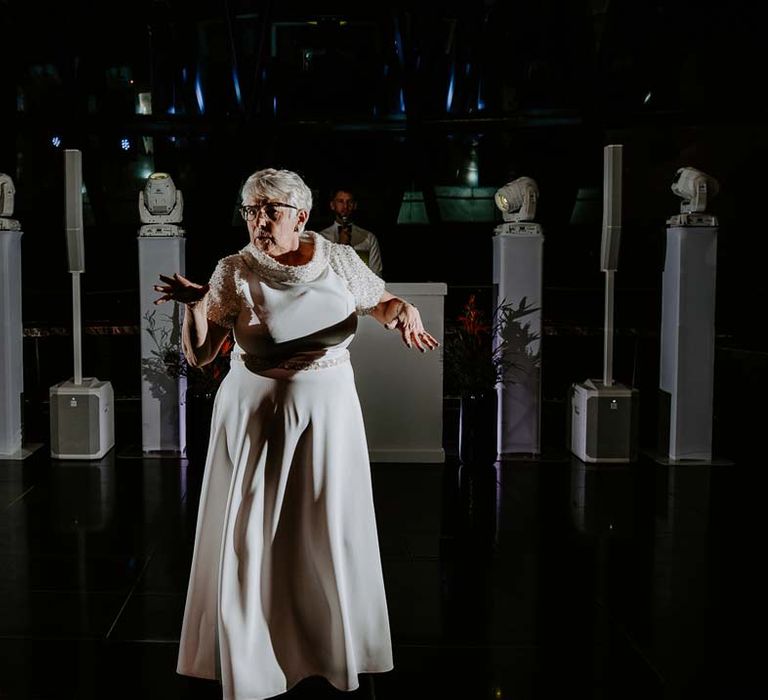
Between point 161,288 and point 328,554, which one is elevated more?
point 161,288

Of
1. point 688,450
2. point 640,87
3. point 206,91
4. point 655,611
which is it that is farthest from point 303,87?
point 655,611

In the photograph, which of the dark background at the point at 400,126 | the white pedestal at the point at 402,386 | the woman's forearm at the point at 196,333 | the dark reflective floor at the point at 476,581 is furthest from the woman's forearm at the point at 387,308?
the dark background at the point at 400,126

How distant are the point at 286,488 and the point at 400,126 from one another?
9.50 m

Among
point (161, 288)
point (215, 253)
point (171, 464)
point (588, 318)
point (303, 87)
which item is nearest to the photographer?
point (161, 288)

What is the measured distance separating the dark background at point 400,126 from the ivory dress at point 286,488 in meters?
6.97

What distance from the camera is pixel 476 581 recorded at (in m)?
3.64

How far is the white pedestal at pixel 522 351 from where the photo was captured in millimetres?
6180

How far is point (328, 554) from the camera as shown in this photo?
238 cm

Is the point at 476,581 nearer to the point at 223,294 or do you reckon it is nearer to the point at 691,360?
the point at 223,294

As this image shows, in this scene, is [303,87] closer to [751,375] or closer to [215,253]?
[215,253]

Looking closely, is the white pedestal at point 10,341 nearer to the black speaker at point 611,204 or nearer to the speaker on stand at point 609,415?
the speaker on stand at point 609,415

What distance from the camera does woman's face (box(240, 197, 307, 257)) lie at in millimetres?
2250

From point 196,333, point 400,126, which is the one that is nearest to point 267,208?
point 196,333

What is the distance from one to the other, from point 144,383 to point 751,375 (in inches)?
199
